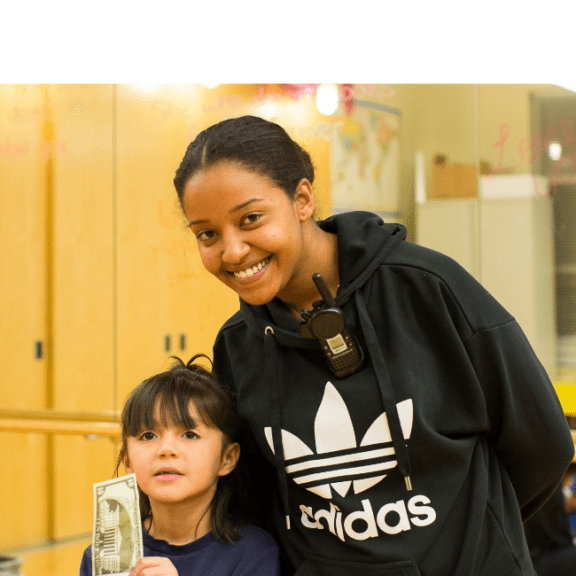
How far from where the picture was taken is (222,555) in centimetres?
156

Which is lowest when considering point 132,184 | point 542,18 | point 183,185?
point 183,185

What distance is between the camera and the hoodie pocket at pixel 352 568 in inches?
53.5

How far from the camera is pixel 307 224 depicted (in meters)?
1.47

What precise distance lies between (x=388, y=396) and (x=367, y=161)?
3.64 m

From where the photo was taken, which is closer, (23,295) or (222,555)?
(222,555)

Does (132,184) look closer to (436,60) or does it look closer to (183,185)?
(436,60)

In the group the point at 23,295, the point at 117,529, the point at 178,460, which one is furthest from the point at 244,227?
the point at 23,295

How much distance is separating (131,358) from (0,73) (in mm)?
1978

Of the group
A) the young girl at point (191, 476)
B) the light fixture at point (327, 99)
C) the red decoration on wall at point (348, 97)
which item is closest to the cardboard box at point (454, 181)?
the red decoration on wall at point (348, 97)

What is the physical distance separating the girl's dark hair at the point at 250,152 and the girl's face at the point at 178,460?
52cm

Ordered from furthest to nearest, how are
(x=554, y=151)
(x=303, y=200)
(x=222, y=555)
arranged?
(x=554, y=151), (x=222, y=555), (x=303, y=200)

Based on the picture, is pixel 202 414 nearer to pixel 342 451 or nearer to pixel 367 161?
pixel 342 451

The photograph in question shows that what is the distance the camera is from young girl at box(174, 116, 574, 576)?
136 cm

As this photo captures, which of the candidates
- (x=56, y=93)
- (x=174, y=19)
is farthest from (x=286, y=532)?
(x=56, y=93)
